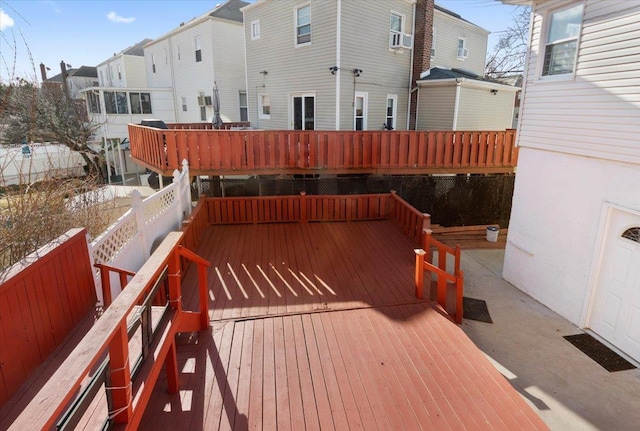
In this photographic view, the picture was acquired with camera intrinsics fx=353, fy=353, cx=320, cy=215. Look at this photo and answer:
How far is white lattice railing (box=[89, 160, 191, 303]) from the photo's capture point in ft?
13.2

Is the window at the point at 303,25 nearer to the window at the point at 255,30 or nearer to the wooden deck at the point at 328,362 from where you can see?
the window at the point at 255,30

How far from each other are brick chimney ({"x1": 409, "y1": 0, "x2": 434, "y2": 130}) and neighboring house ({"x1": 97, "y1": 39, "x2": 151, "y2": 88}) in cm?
1906

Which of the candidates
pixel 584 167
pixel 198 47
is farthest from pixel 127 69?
pixel 584 167

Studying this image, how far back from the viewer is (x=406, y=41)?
12.8 meters

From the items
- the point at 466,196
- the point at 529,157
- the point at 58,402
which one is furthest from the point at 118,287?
the point at 466,196

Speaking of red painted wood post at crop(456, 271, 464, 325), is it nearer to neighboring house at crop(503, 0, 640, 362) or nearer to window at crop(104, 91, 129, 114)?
neighboring house at crop(503, 0, 640, 362)

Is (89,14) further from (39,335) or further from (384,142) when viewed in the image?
(39,335)

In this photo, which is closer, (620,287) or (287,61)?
(620,287)

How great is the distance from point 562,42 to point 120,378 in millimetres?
8014

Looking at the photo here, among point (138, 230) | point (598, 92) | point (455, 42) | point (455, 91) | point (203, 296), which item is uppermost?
point (455, 42)

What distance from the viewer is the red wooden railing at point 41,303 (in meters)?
2.34

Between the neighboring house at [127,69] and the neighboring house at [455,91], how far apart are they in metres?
19.3

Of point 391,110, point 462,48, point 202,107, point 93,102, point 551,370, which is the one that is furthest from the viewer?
point 93,102

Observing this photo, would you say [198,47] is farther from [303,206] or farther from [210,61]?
[303,206]
